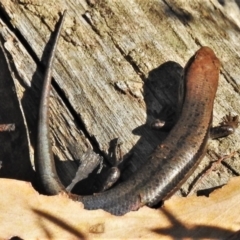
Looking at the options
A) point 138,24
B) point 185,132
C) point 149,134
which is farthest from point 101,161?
point 138,24

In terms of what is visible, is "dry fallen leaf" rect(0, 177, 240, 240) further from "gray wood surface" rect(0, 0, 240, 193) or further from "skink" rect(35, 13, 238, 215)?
"gray wood surface" rect(0, 0, 240, 193)

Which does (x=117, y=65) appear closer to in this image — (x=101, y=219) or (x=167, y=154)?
(x=167, y=154)

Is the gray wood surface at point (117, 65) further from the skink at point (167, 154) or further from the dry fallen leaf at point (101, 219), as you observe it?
the dry fallen leaf at point (101, 219)

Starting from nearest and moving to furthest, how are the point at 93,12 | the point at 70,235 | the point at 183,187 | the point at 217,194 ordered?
1. the point at 70,235
2. the point at 217,194
3. the point at 183,187
4. the point at 93,12

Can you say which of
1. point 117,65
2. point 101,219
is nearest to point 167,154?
point 117,65

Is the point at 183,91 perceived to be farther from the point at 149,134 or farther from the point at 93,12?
the point at 93,12
